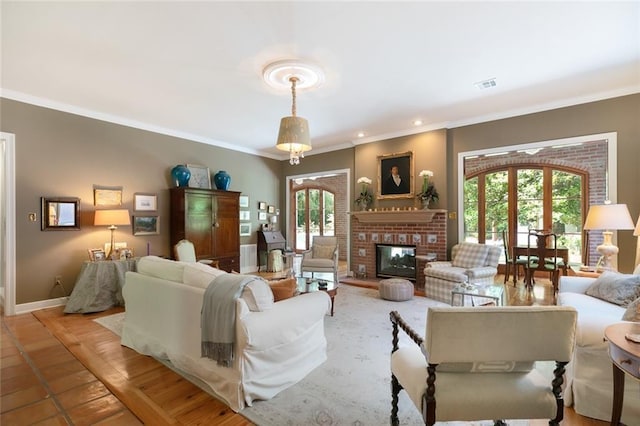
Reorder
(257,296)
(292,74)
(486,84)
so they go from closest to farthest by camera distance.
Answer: (257,296) → (292,74) → (486,84)

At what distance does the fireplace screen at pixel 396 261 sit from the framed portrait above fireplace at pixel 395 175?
1.04m

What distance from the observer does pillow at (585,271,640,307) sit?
248 cm

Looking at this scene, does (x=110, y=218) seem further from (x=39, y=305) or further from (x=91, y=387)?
(x=91, y=387)

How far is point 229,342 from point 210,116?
3878 mm

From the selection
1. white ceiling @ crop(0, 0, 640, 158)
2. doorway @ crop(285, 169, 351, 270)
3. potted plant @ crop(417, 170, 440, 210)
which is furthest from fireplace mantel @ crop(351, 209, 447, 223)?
doorway @ crop(285, 169, 351, 270)

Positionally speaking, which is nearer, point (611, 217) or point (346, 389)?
point (346, 389)

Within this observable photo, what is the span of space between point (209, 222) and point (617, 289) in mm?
5624

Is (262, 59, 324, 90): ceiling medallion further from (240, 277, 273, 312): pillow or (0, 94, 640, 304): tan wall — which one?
(0, 94, 640, 304): tan wall

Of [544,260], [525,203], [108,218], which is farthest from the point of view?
[525,203]

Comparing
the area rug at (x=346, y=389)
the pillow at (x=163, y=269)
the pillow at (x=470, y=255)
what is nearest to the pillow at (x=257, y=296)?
the area rug at (x=346, y=389)

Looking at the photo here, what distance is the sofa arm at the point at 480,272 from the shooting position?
430 centimetres

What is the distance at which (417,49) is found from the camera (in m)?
2.86

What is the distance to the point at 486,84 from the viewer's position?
12.0ft

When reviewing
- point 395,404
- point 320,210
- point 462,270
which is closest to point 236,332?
point 395,404
